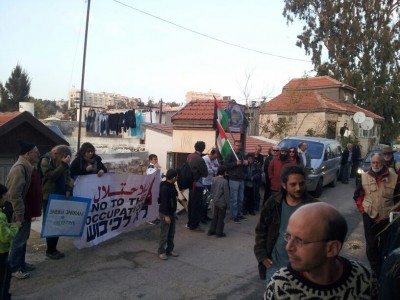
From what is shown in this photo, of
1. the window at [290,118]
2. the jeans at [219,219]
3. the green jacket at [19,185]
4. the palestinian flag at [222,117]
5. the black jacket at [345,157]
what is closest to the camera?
the green jacket at [19,185]

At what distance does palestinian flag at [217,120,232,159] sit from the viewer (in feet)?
33.3

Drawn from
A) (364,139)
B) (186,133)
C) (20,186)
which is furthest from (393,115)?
(20,186)

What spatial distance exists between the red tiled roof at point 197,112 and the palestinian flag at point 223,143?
2.22 feet

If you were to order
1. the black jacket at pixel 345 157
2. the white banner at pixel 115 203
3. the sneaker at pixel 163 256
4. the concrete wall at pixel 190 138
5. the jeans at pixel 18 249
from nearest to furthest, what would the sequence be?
the jeans at pixel 18 249 → the sneaker at pixel 163 256 → the white banner at pixel 115 203 → the concrete wall at pixel 190 138 → the black jacket at pixel 345 157

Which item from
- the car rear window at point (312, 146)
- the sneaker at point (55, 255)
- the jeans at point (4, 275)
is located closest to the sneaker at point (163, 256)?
the sneaker at point (55, 255)

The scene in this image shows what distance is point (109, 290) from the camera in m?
4.91

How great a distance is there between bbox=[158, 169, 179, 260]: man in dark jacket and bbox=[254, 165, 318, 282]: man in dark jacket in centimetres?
295

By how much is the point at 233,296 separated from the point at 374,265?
82.4 inches

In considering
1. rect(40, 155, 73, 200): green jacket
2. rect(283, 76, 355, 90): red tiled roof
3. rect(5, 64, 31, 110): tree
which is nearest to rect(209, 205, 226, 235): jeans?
rect(40, 155, 73, 200): green jacket

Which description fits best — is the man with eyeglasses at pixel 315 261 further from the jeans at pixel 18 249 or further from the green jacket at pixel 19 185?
the jeans at pixel 18 249

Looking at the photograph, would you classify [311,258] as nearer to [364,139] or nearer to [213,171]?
[213,171]

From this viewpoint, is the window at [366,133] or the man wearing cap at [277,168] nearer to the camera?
the man wearing cap at [277,168]

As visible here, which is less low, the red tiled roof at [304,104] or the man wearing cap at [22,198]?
the red tiled roof at [304,104]

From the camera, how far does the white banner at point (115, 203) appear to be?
21.3ft
